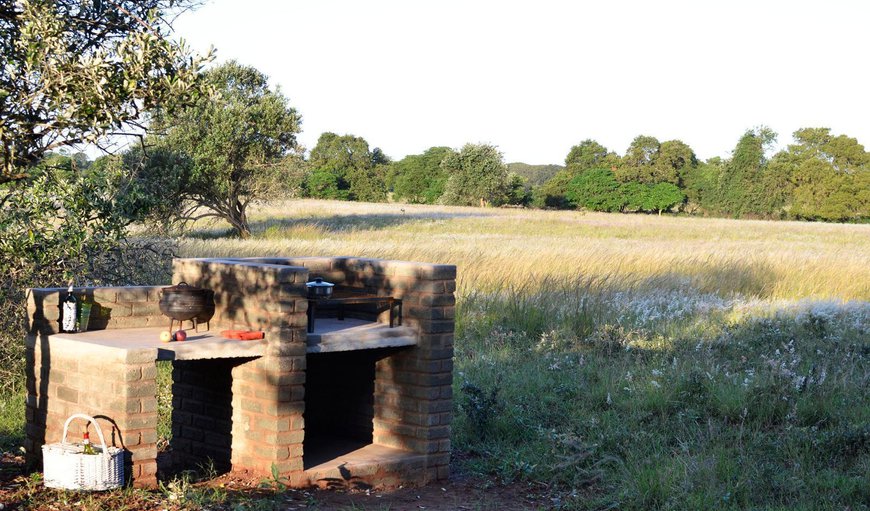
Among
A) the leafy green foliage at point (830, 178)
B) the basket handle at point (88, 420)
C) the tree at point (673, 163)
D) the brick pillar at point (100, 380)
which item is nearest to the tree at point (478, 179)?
the tree at point (673, 163)

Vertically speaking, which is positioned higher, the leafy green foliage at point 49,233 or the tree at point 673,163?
the tree at point 673,163

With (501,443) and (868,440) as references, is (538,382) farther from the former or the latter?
(868,440)

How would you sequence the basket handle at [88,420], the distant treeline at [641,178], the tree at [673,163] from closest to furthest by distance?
1. the basket handle at [88,420]
2. the distant treeline at [641,178]
3. the tree at [673,163]

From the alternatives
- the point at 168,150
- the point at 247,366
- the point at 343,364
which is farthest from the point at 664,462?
the point at 168,150

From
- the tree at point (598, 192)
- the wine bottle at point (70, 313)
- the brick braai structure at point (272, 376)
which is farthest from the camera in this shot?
the tree at point (598, 192)

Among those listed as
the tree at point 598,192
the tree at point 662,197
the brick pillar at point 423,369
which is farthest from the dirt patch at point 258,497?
the tree at point 662,197

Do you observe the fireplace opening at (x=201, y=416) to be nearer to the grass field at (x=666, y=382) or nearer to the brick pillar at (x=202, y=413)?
the brick pillar at (x=202, y=413)

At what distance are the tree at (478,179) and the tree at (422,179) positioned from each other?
9870 mm

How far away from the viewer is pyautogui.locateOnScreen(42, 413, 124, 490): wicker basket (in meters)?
5.26

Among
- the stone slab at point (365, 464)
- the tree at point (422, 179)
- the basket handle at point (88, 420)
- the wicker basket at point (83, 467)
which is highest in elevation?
the tree at point (422, 179)

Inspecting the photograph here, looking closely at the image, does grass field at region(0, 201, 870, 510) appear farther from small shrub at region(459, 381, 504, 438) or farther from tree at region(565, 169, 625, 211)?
tree at region(565, 169, 625, 211)

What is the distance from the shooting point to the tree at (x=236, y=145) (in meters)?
26.7

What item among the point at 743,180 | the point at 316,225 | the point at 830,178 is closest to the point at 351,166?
the point at 743,180

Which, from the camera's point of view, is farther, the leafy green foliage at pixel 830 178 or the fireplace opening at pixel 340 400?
the leafy green foliage at pixel 830 178
